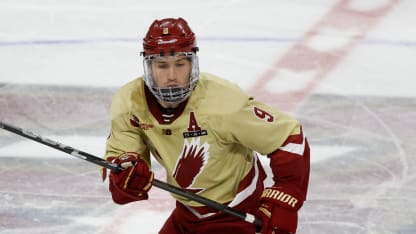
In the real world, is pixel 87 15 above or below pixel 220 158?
below

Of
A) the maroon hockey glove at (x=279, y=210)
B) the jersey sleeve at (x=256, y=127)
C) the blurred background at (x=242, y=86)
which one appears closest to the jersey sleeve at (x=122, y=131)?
the jersey sleeve at (x=256, y=127)

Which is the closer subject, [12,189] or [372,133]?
[12,189]

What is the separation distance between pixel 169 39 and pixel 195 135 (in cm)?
34

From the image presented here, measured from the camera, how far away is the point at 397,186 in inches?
181

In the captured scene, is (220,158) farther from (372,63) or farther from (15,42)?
(15,42)

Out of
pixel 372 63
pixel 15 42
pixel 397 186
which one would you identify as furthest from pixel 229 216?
pixel 15 42

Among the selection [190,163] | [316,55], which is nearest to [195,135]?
[190,163]

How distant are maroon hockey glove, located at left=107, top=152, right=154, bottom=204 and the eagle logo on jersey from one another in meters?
0.14

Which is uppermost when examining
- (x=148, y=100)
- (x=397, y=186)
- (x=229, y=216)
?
(x=148, y=100)

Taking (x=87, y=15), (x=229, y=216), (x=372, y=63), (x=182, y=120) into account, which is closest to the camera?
(x=182, y=120)

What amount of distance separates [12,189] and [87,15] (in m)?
2.37

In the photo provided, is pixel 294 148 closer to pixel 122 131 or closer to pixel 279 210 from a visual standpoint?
pixel 279 210

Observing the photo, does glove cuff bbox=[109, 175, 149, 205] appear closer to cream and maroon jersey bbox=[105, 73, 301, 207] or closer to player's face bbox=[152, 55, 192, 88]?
cream and maroon jersey bbox=[105, 73, 301, 207]

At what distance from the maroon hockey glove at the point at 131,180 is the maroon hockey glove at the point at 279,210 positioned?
411 millimetres
